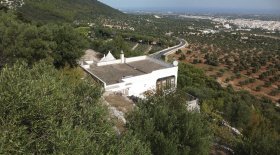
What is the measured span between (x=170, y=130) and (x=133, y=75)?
1461cm

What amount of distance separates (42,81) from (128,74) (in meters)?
17.0

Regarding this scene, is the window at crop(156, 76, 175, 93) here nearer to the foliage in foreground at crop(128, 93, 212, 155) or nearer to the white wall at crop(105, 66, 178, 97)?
the white wall at crop(105, 66, 178, 97)

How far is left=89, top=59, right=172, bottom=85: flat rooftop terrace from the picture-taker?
27.6 metres

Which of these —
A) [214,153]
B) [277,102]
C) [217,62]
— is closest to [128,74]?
[214,153]

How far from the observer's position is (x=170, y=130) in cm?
1414

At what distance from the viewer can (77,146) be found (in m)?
9.41

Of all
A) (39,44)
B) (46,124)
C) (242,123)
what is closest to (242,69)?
(242,123)

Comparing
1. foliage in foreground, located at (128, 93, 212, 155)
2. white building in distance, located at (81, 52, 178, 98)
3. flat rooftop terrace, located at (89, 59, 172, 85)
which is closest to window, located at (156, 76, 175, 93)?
white building in distance, located at (81, 52, 178, 98)

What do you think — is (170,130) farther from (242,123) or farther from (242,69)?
(242,69)

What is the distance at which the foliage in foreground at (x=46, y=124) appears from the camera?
9312mm

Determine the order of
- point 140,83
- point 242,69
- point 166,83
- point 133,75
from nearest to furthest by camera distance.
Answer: point 140,83 < point 133,75 < point 166,83 < point 242,69

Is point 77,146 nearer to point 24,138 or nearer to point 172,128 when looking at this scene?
point 24,138

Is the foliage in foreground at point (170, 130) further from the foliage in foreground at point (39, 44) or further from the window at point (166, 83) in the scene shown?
the foliage in foreground at point (39, 44)

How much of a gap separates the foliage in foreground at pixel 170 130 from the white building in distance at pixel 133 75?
10.4 meters
